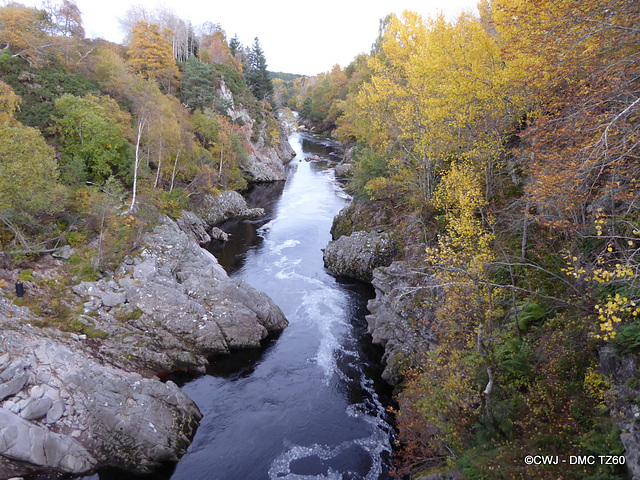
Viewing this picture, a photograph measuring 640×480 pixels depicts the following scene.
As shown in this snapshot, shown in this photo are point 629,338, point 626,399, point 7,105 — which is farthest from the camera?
point 7,105

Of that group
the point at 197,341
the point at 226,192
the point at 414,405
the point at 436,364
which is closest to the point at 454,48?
the point at 436,364

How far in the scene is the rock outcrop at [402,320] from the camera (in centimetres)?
1703

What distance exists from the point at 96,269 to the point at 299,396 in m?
13.8

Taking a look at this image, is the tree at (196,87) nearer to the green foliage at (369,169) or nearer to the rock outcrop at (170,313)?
the green foliage at (369,169)

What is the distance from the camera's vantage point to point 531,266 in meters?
12.0

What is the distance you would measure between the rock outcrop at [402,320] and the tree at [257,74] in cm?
6396

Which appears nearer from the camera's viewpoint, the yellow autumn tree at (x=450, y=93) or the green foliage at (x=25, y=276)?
the yellow autumn tree at (x=450, y=93)

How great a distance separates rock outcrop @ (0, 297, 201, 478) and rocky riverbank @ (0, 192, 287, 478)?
35 millimetres

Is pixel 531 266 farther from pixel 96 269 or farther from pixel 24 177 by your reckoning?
pixel 24 177

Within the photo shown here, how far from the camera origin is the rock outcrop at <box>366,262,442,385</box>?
55.9ft

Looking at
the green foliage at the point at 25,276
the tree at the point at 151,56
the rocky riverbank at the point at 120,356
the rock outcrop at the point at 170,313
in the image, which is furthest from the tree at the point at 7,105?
the tree at the point at 151,56

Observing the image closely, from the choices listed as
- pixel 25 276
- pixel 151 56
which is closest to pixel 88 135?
pixel 25 276

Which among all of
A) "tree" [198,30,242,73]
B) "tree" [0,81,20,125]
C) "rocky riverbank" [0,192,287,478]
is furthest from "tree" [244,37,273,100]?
"rocky riverbank" [0,192,287,478]

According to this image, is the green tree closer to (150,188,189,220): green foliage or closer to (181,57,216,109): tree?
(150,188,189,220): green foliage
